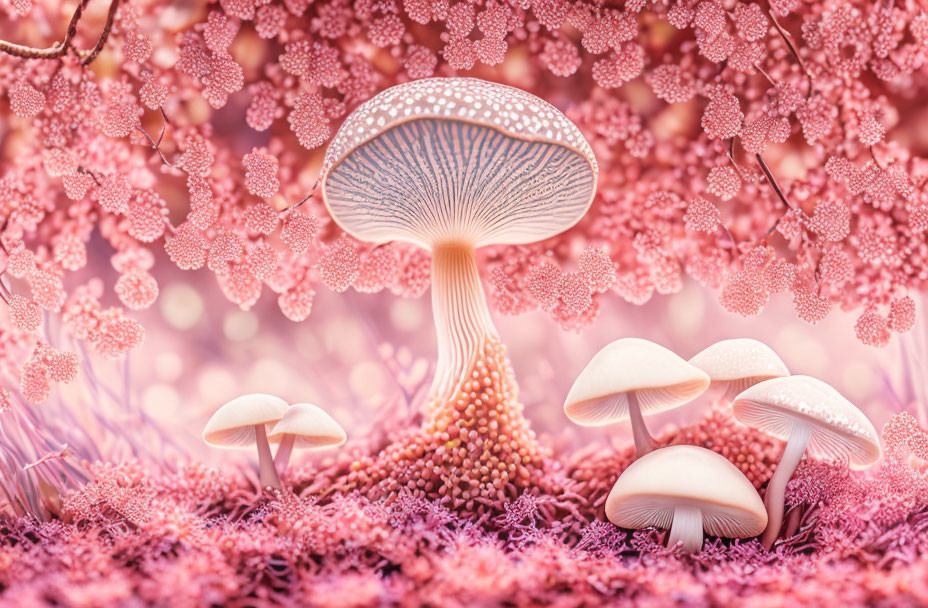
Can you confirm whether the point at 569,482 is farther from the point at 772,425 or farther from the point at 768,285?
the point at 768,285

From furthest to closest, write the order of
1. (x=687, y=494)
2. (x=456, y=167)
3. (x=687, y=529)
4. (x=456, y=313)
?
1. (x=456, y=313)
2. (x=456, y=167)
3. (x=687, y=529)
4. (x=687, y=494)

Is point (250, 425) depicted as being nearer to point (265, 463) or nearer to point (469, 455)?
point (265, 463)

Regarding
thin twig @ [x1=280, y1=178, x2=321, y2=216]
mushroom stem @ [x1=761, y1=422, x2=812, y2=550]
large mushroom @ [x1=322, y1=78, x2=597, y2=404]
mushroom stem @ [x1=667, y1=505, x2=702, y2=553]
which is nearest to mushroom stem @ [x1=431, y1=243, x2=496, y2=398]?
large mushroom @ [x1=322, y1=78, x2=597, y2=404]

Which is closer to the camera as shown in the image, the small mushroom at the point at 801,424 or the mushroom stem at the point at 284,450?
the small mushroom at the point at 801,424

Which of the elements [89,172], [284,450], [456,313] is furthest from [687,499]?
[89,172]

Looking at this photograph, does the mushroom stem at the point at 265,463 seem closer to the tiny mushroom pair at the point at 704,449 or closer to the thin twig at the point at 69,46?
the tiny mushroom pair at the point at 704,449

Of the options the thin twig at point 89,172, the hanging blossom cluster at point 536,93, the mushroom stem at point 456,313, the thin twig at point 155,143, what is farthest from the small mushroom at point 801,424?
the thin twig at point 89,172

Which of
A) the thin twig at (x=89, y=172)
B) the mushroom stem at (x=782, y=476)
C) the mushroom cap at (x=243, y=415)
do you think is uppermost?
the thin twig at (x=89, y=172)
